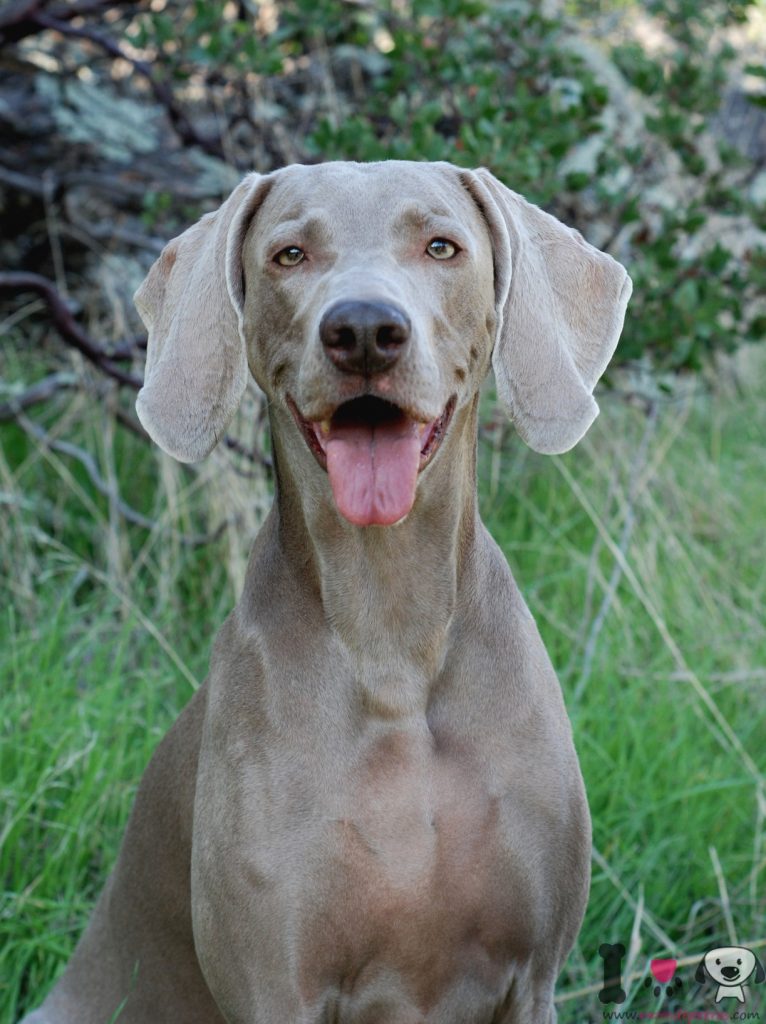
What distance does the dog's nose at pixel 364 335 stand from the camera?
6.72 ft

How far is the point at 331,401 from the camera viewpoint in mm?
2135

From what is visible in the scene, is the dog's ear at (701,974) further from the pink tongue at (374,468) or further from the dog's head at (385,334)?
the pink tongue at (374,468)

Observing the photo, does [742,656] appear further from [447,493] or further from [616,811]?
[447,493]

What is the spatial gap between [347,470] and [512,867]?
682 millimetres

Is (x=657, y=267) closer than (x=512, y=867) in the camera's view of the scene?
No

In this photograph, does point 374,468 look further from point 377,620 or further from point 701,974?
point 701,974

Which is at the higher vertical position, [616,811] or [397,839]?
[397,839]

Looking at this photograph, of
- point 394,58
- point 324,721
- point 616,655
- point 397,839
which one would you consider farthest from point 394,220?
point 394,58

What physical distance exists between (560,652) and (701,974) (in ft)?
3.61

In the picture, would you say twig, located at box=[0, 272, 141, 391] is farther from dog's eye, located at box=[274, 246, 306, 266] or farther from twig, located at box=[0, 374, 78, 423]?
dog's eye, located at box=[274, 246, 306, 266]

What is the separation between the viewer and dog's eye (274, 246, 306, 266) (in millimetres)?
2328

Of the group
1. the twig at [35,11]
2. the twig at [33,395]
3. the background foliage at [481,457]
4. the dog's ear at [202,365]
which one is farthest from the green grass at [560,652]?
the twig at [35,11]

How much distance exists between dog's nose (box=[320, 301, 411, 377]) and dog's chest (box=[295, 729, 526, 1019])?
0.61 m

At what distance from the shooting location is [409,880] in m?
2.24
